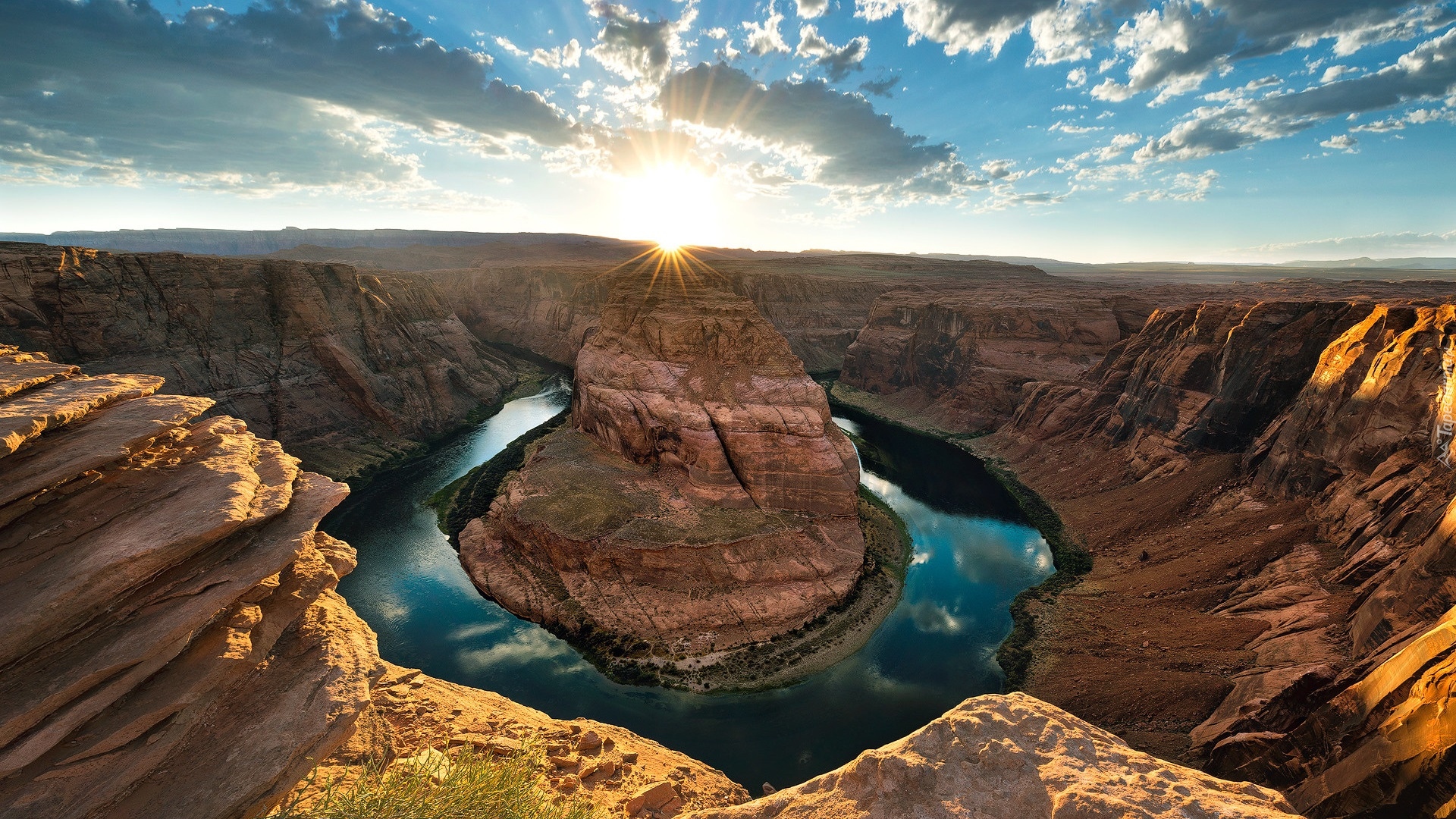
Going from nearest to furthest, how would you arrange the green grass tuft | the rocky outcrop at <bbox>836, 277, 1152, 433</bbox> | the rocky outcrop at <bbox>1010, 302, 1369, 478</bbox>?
the green grass tuft → the rocky outcrop at <bbox>1010, 302, 1369, 478</bbox> → the rocky outcrop at <bbox>836, 277, 1152, 433</bbox>

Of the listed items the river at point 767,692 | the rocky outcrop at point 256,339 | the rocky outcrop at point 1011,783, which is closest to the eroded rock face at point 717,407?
the river at point 767,692

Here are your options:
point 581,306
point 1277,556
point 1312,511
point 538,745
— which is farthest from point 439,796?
point 581,306

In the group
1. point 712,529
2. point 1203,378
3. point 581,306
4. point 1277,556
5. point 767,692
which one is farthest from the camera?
point 581,306

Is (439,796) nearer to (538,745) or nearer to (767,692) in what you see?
(538,745)

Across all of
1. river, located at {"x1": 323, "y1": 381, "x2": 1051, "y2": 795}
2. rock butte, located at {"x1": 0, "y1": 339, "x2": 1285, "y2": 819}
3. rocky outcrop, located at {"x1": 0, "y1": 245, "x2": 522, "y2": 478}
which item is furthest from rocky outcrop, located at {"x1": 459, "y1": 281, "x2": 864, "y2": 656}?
rocky outcrop, located at {"x1": 0, "y1": 245, "x2": 522, "y2": 478}

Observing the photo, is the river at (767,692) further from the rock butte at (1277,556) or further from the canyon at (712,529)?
the rock butte at (1277,556)

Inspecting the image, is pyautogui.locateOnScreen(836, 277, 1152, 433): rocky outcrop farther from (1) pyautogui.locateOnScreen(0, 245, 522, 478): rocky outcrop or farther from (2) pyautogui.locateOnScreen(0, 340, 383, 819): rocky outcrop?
(2) pyautogui.locateOnScreen(0, 340, 383, 819): rocky outcrop
